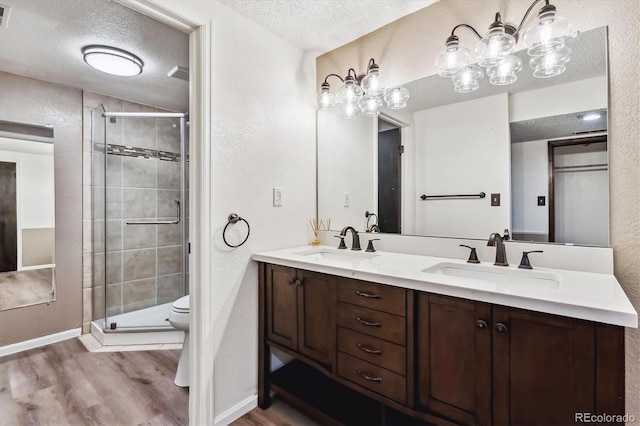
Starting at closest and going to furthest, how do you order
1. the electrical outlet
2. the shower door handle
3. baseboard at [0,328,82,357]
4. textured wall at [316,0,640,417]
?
1. textured wall at [316,0,640,417]
2. the electrical outlet
3. baseboard at [0,328,82,357]
4. the shower door handle

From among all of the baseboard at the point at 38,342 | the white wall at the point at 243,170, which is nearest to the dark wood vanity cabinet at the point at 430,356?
the white wall at the point at 243,170

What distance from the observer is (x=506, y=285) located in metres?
1.07

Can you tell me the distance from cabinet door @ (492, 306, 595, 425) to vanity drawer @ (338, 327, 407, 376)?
335 mm

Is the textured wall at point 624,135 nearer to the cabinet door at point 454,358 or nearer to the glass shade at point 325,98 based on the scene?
the cabinet door at point 454,358

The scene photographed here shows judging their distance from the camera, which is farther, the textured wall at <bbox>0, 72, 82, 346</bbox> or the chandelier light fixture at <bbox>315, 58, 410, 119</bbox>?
the textured wall at <bbox>0, 72, 82, 346</bbox>

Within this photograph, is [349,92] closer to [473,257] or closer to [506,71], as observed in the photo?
[506,71]

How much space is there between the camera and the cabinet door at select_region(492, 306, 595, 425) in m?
0.86

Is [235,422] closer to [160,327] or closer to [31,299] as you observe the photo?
[160,327]

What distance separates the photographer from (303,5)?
168 cm

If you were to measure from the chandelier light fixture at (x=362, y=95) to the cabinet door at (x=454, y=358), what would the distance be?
4.19 feet

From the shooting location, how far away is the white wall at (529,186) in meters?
1.42

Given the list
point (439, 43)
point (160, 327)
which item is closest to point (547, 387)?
point (439, 43)

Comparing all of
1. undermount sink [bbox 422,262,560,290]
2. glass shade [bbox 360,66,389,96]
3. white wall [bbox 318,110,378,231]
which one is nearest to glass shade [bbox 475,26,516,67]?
glass shade [bbox 360,66,389,96]

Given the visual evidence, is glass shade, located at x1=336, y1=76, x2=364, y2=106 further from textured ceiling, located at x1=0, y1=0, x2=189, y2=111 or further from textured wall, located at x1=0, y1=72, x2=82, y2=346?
textured wall, located at x1=0, y1=72, x2=82, y2=346
